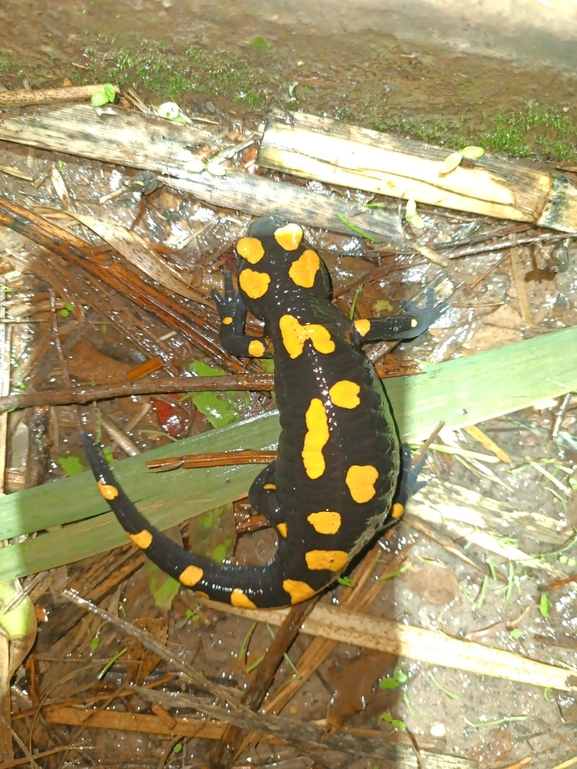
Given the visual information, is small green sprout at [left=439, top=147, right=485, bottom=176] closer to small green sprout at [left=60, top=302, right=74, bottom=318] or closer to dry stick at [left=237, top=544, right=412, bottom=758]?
dry stick at [left=237, top=544, right=412, bottom=758]

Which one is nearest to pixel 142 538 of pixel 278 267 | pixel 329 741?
pixel 329 741

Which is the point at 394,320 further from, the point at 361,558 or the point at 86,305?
the point at 86,305

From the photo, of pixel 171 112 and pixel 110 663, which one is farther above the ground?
pixel 171 112

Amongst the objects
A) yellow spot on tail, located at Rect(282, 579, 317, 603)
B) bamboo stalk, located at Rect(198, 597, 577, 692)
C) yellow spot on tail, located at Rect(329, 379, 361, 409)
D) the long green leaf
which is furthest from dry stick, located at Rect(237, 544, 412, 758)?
yellow spot on tail, located at Rect(329, 379, 361, 409)

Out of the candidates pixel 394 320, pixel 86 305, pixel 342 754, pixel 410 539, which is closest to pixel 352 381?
pixel 394 320

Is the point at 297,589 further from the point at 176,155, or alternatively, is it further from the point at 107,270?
the point at 176,155
